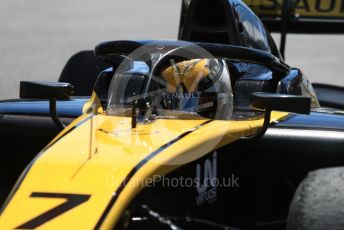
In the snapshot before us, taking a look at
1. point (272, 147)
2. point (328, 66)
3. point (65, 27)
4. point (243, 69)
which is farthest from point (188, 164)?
point (65, 27)

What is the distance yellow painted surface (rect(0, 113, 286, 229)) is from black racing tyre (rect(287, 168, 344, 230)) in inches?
15.6

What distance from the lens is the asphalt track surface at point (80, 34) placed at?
829cm

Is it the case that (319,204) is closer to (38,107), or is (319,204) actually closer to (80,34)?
(38,107)

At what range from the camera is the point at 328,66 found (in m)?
9.09

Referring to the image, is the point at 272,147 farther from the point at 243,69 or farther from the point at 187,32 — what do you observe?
the point at 187,32

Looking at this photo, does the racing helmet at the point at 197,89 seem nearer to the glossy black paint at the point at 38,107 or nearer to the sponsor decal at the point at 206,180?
the sponsor decal at the point at 206,180

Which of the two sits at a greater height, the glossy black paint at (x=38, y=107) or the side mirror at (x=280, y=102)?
the side mirror at (x=280, y=102)

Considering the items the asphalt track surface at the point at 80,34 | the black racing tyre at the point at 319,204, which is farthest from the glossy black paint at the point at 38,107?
the asphalt track surface at the point at 80,34

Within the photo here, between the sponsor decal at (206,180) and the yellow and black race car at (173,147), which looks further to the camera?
the sponsor decal at (206,180)

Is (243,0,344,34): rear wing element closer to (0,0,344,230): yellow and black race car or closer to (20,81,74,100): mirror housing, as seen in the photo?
(0,0,344,230): yellow and black race car

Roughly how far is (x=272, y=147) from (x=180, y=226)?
21.7 inches

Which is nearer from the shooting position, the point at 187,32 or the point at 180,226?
the point at 180,226

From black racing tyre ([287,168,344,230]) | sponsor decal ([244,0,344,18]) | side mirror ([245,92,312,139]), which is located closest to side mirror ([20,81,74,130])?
side mirror ([245,92,312,139])

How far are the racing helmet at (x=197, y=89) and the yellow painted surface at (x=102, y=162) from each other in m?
0.10
